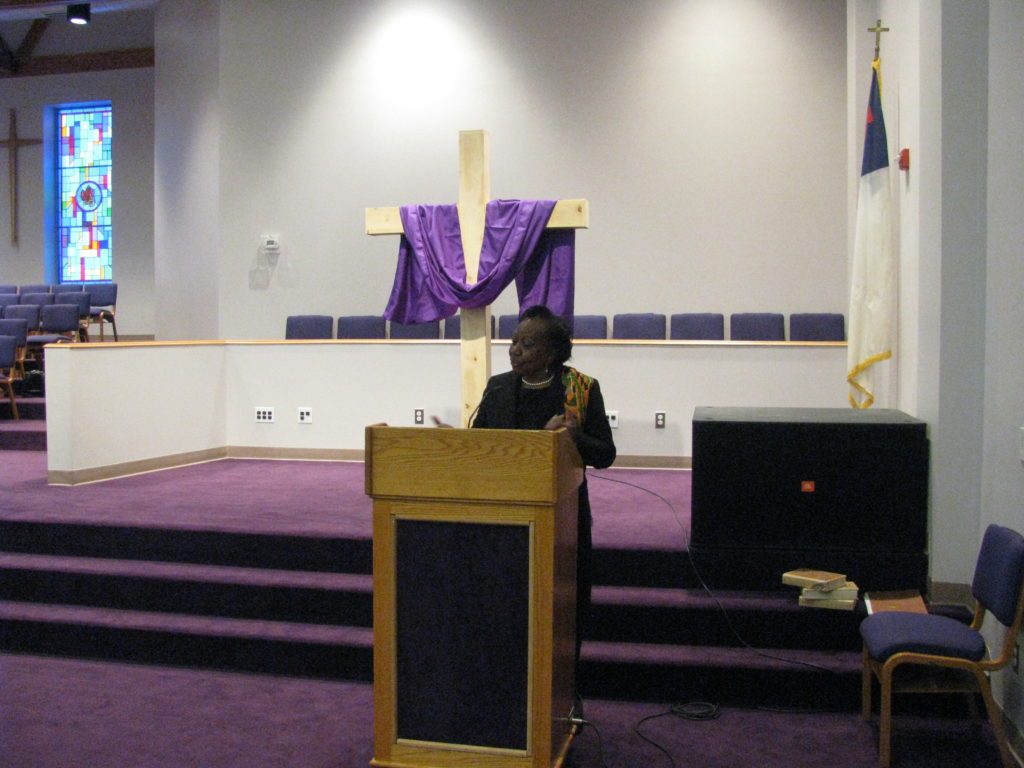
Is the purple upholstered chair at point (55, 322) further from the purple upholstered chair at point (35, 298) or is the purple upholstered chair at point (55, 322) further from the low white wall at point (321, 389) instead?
the low white wall at point (321, 389)

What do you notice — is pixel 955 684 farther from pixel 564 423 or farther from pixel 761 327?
pixel 761 327

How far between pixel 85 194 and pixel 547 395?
36.7ft

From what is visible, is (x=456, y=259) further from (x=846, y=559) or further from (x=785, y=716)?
(x=785, y=716)

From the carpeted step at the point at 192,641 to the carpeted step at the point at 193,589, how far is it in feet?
0.19

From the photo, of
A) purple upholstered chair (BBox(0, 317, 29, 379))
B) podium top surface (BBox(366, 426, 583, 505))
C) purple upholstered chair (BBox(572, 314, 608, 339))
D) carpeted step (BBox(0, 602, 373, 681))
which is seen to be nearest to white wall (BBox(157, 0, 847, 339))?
purple upholstered chair (BBox(572, 314, 608, 339))

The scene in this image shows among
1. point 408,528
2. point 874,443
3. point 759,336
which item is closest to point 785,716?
point 874,443

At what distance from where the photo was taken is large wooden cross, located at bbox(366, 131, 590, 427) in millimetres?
5371

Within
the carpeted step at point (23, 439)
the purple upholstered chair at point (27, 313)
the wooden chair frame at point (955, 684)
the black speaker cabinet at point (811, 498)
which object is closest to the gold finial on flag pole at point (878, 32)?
the black speaker cabinet at point (811, 498)

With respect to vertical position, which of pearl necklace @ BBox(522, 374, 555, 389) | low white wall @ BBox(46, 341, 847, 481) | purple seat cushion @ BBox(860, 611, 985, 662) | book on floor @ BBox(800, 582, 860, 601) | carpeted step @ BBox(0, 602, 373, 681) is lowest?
carpeted step @ BBox(0, 602, 373, 681)

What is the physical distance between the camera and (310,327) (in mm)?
8883

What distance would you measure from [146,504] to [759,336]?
4940 mm

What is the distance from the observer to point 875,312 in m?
4.43

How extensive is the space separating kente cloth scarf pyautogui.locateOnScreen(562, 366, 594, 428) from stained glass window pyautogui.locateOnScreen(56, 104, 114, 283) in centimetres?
1062

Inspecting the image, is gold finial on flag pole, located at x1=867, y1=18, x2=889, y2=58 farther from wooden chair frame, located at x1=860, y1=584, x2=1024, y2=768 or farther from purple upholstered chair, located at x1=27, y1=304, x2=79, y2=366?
purple upholstered chair, located at x1=27, y1=304, x2=79, y2=366
